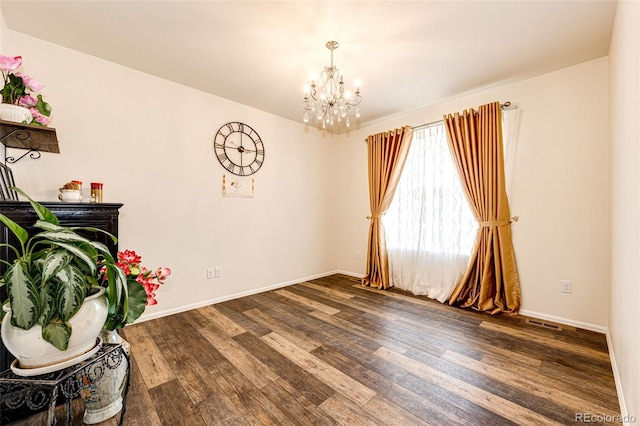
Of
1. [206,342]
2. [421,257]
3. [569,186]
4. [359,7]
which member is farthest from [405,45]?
[206,342]

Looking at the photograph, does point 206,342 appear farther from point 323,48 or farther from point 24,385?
point 323,48

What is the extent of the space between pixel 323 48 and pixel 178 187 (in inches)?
80.7

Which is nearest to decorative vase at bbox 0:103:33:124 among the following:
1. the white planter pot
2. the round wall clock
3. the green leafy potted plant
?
the green leafy potted plant

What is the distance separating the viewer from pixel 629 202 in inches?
51.5

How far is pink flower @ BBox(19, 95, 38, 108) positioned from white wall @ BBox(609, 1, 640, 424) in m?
3.41

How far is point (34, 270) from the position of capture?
3.20ft

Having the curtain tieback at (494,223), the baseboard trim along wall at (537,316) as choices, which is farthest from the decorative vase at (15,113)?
the curtain tieback at (494,223)

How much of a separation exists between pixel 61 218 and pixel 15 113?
0.71 metres

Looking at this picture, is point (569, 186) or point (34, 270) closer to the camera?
point (34, 270)

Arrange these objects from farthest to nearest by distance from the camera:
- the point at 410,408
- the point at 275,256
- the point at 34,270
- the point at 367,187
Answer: the point at 367,187 < the point at 275,256 < the point at 410,408 < the point at 34,270

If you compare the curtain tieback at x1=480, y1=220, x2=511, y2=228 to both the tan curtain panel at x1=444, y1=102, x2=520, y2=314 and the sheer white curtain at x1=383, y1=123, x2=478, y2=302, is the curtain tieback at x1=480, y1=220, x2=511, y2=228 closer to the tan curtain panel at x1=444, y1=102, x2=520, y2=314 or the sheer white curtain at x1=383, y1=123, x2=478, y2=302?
the tan curtain panel at x1=444, y1=102, x2=520, y2=314

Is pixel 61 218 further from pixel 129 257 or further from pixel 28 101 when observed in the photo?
pixel 28 101

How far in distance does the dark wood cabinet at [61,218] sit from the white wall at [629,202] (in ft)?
10.1

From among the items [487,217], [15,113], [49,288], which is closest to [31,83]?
[15,113]
